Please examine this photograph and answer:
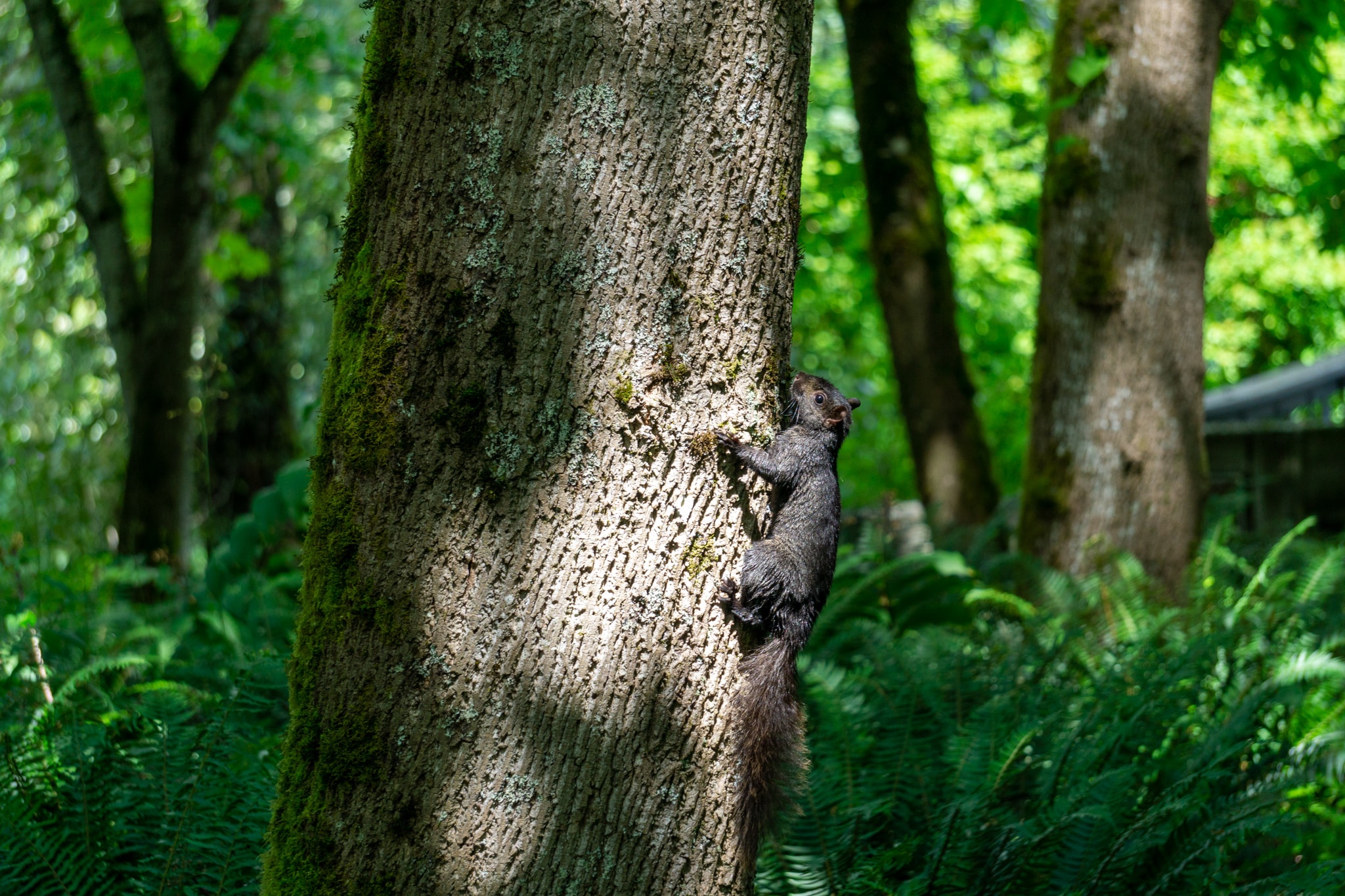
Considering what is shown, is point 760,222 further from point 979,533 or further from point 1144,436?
point 979,533

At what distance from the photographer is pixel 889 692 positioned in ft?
11.2

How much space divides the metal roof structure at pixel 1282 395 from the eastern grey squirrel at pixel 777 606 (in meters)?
12.3

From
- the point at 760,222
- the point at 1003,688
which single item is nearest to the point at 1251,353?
the point at 1003,688

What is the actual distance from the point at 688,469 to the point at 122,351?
5.31 metres

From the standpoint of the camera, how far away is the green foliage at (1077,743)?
255 cm

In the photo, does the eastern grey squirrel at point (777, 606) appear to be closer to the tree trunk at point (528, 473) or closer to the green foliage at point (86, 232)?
the tree trunk at point (528, 473)

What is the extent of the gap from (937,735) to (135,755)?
2.49m

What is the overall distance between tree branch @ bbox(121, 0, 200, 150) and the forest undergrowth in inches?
96.2

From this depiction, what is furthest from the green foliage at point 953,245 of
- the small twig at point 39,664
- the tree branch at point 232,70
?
the small twig at point 39,664

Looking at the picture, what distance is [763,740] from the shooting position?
185 centimetres

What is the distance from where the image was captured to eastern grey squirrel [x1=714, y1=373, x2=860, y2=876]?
5.94 ft

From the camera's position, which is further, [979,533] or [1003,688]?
[979,533]

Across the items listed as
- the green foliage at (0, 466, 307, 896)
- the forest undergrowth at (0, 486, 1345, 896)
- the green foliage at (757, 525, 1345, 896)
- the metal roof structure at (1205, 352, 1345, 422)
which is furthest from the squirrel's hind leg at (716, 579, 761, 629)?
the metal roof structure at (1205, 352, 1345, 422)

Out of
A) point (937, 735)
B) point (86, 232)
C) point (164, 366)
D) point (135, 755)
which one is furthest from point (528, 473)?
point (86, 232)
